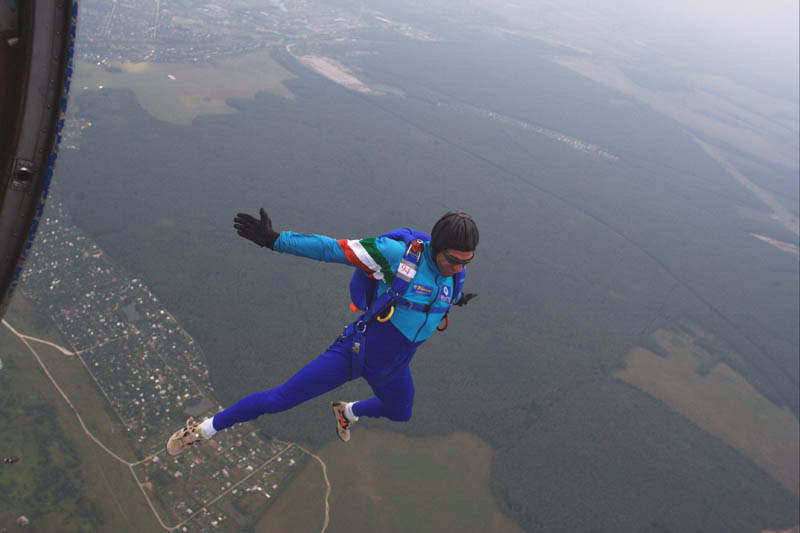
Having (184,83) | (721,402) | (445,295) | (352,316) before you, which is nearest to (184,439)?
(445,295)

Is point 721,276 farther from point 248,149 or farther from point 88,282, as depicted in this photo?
point 88,282

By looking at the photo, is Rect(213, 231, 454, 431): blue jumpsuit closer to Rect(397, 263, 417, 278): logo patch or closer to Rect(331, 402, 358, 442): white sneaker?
Rect(397, 263, 417, 278): logo patch

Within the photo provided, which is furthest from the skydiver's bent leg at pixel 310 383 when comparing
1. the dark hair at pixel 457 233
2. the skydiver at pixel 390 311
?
the dark hair at pixel 457 233

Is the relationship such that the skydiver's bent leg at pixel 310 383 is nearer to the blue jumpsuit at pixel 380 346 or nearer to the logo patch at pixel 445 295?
the blue jumpsuit at pixel 380 346

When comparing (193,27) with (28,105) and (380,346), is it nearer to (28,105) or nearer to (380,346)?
(380,346)

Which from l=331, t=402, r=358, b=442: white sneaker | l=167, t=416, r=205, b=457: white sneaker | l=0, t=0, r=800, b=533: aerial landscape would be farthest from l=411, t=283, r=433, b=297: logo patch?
l=0, t=0, r=800, b=533: aerial landscape
